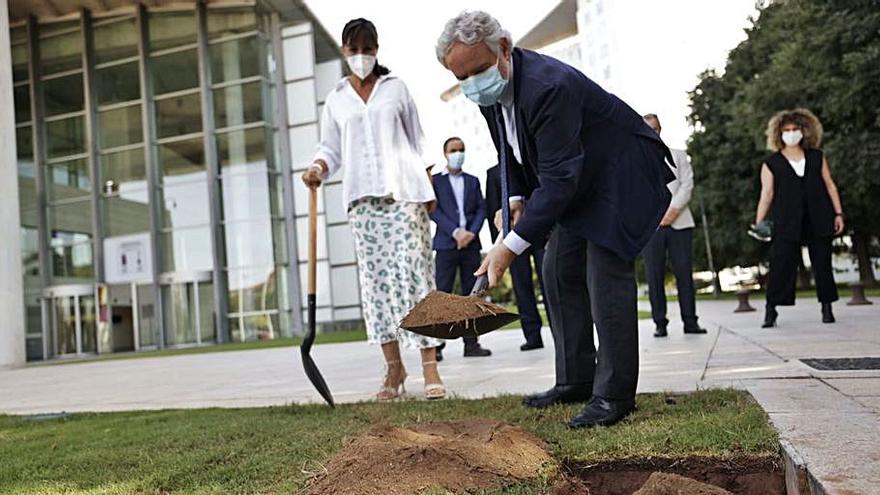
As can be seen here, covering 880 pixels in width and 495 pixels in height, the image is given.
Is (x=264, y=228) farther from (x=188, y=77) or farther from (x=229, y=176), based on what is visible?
(x=188, y=77)

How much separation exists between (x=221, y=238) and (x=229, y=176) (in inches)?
80.2

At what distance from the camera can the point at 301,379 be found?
5.57m

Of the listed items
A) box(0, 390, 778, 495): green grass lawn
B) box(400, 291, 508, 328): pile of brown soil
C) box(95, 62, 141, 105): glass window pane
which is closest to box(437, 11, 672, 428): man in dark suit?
box(400, 291, 508, 328): pile of brown soil

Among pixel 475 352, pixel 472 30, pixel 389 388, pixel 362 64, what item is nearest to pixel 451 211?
pixel 475 352

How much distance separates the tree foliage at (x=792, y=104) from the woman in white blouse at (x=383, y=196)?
13330 mm

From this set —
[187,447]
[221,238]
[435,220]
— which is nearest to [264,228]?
[221,238]

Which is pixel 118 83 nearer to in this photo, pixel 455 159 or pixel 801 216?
pixel 455 159

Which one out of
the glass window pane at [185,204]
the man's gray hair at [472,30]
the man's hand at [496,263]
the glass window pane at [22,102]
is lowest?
the man's hand at [496,263]

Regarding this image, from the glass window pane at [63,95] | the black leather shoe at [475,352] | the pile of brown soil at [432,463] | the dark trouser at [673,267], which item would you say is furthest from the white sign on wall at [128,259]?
the pile of brown soil at [432,463]

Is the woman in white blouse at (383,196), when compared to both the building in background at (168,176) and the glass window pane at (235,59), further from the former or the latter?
the glass window pane at (235,59)

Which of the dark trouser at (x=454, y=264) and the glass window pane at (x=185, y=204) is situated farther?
the glass window pane at (x=185, y=204)

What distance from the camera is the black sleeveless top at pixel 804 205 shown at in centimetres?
637

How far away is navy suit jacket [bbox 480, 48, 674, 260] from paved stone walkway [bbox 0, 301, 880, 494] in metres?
0.79

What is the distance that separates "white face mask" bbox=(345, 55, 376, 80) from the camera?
12.9 feet
